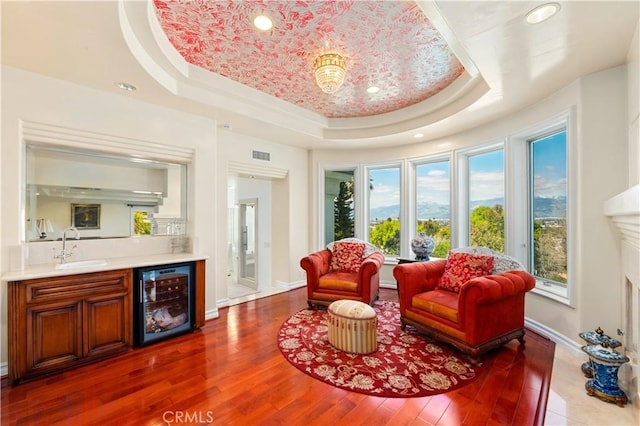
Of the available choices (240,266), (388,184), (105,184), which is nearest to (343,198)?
(388,184)

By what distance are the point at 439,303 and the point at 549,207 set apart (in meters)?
1.93

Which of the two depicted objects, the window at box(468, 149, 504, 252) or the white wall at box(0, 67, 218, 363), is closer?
the white wall at box(0, 67, 218, 363)

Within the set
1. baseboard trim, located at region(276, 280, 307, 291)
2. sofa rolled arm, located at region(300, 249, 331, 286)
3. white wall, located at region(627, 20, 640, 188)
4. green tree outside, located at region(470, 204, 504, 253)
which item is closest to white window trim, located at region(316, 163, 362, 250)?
baseboard trim, located at region(276, 280, 307, 291)

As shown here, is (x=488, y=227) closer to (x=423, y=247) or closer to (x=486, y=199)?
(x=486, y=199)

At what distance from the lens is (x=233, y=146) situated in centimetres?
446

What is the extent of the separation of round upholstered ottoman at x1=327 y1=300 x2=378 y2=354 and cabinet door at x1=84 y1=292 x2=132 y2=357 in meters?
2.13

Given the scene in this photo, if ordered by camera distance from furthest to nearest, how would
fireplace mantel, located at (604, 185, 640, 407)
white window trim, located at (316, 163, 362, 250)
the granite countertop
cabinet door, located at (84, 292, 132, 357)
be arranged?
white window trim, located at (316, 163, 362, 250) → cabinet door, located at (84, 292, 132, 357) → the granite countertop → fireplace mantel, located at (604, 185, 640, 407)

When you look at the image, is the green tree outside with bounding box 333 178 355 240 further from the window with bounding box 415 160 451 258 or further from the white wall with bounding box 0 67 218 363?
the white wall with bounding box 0 67 218 363

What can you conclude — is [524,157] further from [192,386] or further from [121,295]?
[121,295]

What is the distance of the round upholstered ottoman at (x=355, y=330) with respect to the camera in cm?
277

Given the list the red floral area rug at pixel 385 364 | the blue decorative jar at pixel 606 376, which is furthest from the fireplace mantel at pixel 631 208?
the red floral area rug at pixel 385 364

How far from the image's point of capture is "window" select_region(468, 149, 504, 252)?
159 inches

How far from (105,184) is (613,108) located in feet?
17.3

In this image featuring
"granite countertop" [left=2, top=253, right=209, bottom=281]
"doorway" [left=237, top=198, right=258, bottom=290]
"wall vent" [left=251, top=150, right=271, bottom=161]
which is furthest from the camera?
"doorway" [left=237, top=198, right=258, bottom=290]
